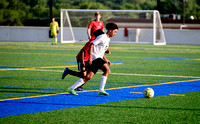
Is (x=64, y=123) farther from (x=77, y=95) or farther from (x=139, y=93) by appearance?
(x=139, y=93)

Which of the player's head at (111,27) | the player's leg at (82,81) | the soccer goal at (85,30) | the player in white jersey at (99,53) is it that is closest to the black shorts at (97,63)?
the player in white jersey at (99,53)

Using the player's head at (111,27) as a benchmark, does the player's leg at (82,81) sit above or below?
below

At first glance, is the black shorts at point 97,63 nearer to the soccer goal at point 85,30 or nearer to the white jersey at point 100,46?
the white jersey at point 100,46

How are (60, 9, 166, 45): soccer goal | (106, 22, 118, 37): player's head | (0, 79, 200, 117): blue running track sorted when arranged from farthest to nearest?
(60, 9, 166, 45): soccer goal
(106, 22, 118, 37): player's head
(0, 79, 200, 117): blue running track

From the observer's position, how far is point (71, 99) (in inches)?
319

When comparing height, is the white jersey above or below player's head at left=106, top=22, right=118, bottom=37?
below

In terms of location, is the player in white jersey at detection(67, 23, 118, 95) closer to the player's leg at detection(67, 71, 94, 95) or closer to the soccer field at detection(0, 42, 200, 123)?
the player's leg at detection(67, 71, 94, 95)

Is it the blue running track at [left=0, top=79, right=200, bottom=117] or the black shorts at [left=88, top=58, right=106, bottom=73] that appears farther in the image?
the black shorts at [left=88, top=58, right=106, bottom=73]

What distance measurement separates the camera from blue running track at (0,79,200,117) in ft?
23.1

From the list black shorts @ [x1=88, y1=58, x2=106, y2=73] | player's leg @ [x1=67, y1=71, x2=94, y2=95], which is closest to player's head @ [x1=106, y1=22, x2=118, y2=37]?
black shorts @ [x1=88, y1=58, x2=106, y2=73]

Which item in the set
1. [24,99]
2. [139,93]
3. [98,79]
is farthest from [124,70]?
[24,99]

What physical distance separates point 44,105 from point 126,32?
32.1 meters

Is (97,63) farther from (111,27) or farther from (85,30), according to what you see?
(85,30)

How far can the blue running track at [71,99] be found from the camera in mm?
7027
